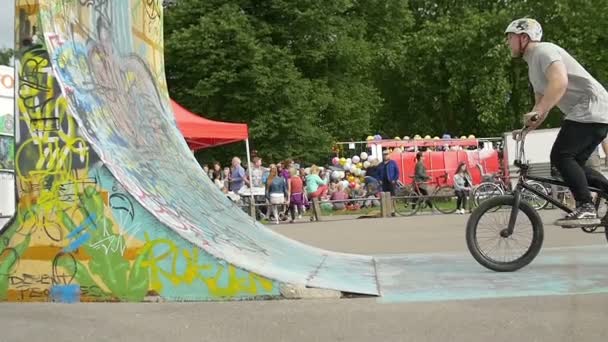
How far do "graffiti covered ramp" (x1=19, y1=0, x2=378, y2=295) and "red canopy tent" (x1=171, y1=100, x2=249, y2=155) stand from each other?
8469 millimetres

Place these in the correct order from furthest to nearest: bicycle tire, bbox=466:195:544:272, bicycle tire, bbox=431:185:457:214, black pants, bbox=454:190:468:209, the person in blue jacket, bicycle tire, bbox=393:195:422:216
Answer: the person in blue jacket
bicycle tire, bbox=393:195:422:216
bicycle tire, bbox=431:185:457:214
black pants, bbox=454:190:468:209
bicycle tire, bbox=466:195:544:272

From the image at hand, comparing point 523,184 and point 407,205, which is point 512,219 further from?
point 407,205

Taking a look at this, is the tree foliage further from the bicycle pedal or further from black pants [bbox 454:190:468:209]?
the bicycle pedal

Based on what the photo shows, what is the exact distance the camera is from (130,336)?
155 inches

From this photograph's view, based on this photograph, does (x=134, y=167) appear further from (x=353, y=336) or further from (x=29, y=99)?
(x=353, y=336)

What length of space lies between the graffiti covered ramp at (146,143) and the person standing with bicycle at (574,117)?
62.5 inches

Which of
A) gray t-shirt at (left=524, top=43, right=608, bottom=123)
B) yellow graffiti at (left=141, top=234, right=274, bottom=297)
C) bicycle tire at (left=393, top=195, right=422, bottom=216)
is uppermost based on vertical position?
gray t-shirt at (left=524, top=43, right=608, bottom=123)

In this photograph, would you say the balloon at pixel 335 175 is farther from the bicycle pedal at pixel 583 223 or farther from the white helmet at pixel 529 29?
the bicycle pedal at pixel 583 223

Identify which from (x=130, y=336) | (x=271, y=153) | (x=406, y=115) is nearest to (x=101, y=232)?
(x=130, y=336)

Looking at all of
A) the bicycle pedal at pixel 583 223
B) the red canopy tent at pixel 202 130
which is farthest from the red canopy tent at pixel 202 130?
the bicycle pedal at pixel 583 223

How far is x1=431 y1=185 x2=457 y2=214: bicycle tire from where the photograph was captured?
18331 millimetres

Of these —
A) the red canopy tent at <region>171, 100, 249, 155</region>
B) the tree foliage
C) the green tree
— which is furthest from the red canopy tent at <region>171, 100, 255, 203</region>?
the tree foliage

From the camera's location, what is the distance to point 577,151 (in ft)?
18.0

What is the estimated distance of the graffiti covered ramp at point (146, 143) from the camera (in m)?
4.92
